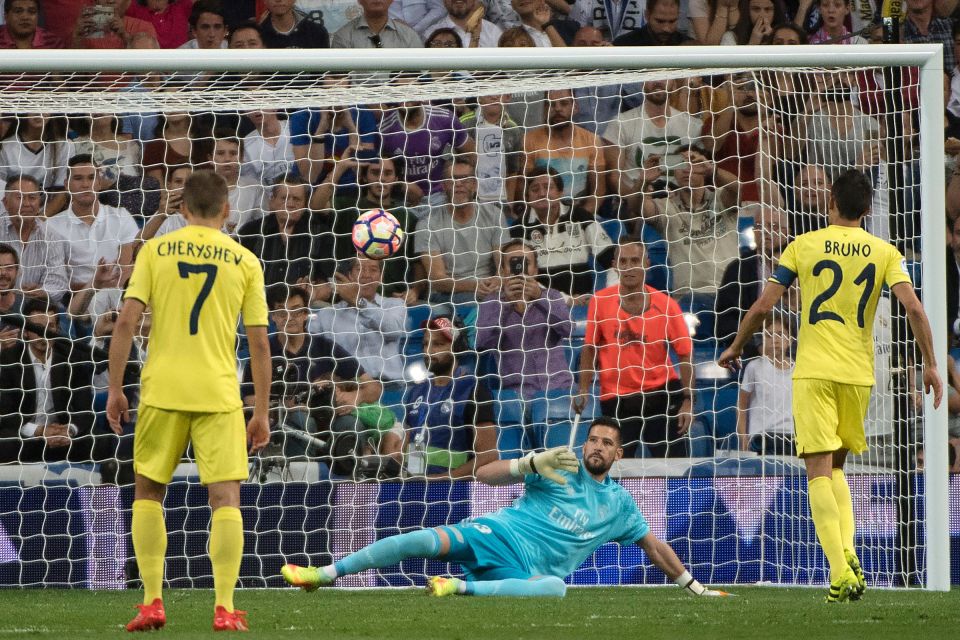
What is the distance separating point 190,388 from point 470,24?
6701 millimetres

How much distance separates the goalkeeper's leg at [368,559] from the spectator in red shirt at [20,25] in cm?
602

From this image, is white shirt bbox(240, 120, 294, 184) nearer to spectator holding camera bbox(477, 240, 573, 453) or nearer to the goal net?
the goal net

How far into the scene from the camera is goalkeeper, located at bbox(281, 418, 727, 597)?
253 inches

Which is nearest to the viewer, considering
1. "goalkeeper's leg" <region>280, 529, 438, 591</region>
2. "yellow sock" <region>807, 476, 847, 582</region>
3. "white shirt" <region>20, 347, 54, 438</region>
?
"yellow sock" <region>807, 476, 847, 582</region>

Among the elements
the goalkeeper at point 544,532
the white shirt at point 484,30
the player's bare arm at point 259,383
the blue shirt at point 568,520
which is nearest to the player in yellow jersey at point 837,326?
the goalkeeper at point 544,532

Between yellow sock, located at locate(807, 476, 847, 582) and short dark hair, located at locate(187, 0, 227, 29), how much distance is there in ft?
22.0

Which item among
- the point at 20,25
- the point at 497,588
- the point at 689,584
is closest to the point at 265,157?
the point at 20,25

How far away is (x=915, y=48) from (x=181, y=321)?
476cm

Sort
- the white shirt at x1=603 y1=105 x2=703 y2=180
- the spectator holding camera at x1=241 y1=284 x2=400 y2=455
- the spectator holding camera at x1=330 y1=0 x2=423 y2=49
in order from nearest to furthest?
1. the spectator holding camera at x1=241 y1=284 x2=400 y2=455
2. the white shirt at x1=603 y1=105 x2=703 y2=180
3. the spectator holding camera at x1=330 y1=0 x2=423 y2=49

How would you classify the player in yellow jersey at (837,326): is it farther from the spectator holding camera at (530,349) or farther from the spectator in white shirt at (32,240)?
the spectator in white shirt at (32,240)

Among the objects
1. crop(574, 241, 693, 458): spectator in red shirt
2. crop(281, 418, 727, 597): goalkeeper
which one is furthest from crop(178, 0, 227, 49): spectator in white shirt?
crop(281, 418, 727, 597): goalkeeper

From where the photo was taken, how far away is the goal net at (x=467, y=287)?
771 cm

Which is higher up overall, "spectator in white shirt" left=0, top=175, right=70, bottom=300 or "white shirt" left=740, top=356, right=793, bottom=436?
"spectator in white shirt" left=0, top=175, right=70, bottom=300

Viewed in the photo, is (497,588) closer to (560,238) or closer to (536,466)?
(536,466)
